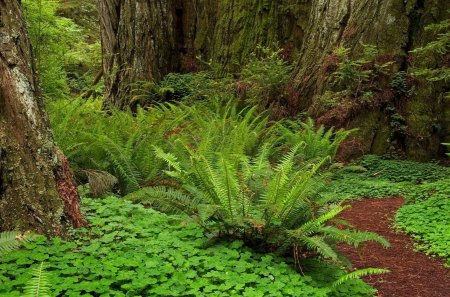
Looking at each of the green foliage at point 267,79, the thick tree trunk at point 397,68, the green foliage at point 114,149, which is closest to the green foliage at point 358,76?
the thick tree trunk at point 397,68

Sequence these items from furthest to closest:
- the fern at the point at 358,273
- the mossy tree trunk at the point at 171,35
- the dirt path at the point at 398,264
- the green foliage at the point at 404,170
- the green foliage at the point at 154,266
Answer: the mossy tree trunk at the point at 171,35, the green foliage at the point at 404,170, the dirt path at the point at 398,264, the fern at the point at 358,273, the green foliage at the point at 154,266

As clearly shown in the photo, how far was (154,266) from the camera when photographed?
111 inches

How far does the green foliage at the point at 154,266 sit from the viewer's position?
2.57 m

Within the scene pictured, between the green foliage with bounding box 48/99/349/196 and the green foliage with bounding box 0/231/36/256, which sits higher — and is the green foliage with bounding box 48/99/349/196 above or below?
below

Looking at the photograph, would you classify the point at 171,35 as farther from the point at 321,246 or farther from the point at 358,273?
the point at 358,273

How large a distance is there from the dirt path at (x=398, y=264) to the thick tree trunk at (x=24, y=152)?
2.21m

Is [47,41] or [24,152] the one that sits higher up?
[47,41]

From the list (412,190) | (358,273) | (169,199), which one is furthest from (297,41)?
(358,273)

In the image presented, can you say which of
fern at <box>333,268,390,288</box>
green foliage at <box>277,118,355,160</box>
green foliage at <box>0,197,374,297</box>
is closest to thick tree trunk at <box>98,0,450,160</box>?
green foliage at <box>277,118,355,160</box>

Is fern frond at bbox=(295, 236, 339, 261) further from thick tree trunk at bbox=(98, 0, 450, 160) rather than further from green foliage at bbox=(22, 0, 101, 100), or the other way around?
green foliage at bbox=(22, 0, 101, 100)

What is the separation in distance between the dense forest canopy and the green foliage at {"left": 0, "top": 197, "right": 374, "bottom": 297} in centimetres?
1

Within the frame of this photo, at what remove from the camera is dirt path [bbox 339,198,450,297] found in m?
3.69

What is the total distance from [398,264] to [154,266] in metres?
2.42

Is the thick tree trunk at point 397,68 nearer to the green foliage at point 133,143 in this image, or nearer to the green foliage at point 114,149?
the green foliage at point 133,143
